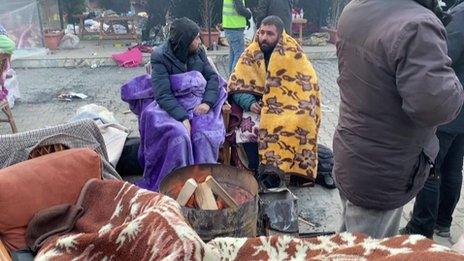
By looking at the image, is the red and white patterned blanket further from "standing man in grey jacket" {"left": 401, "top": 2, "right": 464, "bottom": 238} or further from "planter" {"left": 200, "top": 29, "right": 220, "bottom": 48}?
"planter" {"left": 200, "top": 29, "right": 220, "bottom": 48}

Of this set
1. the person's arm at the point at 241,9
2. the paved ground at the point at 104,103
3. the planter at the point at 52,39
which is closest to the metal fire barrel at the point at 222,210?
the paved ground at the point at 104,103

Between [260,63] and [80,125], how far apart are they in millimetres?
1816

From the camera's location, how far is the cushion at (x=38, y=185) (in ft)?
7.44

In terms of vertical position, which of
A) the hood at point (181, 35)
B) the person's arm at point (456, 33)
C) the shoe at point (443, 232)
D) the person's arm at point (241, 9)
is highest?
the person's arm at point (456, 33)

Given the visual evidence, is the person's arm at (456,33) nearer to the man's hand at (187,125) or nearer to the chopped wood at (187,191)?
the chopped wood at (187,191)

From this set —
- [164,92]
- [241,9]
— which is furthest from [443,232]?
[241,9]

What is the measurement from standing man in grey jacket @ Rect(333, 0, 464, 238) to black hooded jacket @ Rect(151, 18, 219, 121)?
70.0 inches

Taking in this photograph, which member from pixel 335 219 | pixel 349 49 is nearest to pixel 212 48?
pixel 335 219

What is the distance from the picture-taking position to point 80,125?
2.93 metres

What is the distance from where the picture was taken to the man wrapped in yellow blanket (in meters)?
4.02

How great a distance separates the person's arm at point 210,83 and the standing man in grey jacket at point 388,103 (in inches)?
70.3

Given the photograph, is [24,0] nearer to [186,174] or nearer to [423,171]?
[186,174]

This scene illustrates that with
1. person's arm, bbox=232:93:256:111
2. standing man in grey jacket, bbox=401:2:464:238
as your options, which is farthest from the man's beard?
standing man in grey jacket, bbox=401:2:464:238

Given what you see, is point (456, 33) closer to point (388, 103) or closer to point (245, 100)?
point (388, 103)
